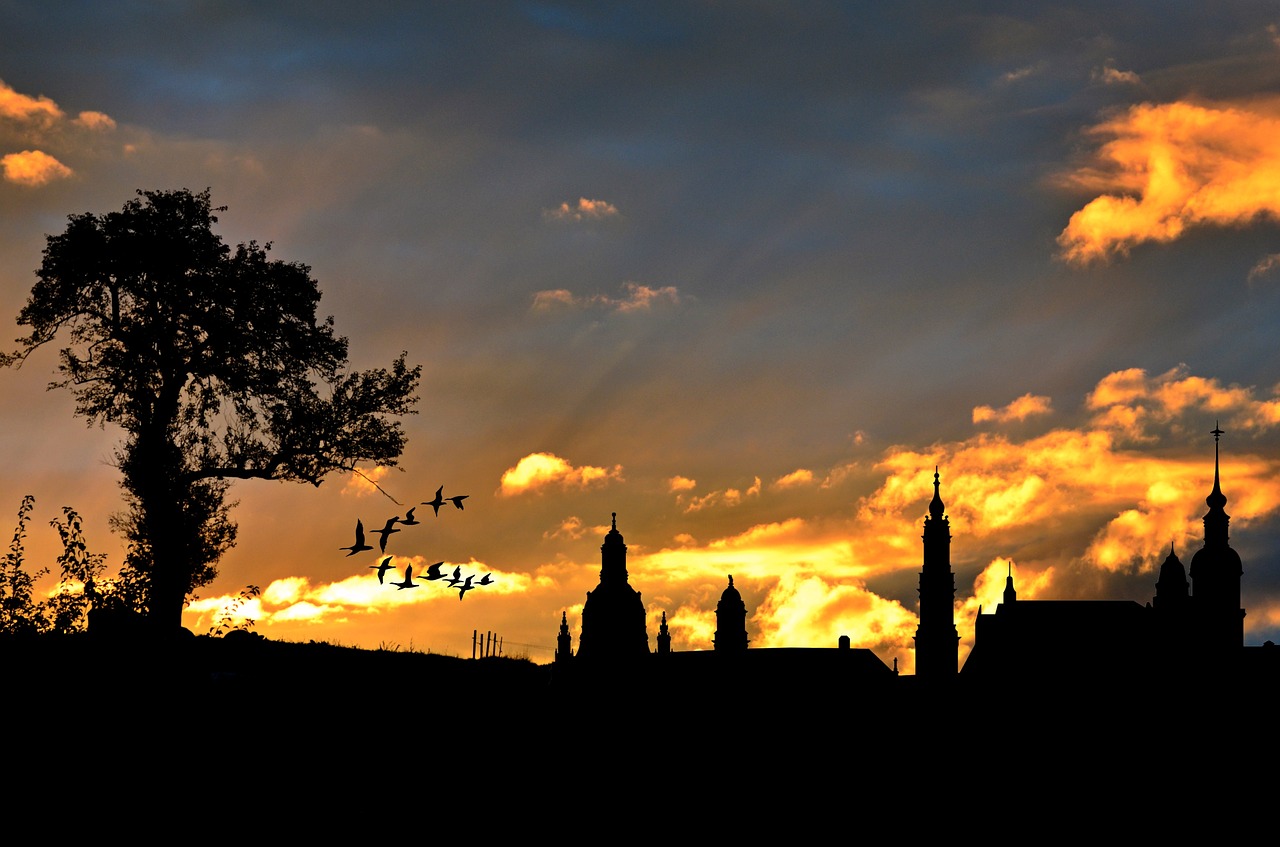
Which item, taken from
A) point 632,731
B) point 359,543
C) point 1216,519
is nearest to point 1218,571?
point 1216,519

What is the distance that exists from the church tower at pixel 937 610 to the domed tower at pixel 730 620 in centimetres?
2392

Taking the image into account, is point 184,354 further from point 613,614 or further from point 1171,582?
point 1171,582

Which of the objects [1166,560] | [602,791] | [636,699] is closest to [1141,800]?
[636,699]

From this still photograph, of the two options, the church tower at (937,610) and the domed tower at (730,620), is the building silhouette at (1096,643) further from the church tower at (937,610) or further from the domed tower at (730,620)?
the domed tower at (730,620)

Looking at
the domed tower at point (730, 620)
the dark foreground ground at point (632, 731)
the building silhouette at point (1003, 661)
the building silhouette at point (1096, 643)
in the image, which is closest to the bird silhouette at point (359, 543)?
the dark foreground ground at point (632, 731)

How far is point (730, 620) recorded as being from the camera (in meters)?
118

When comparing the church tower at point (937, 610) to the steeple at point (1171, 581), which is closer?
the church tower at point (937, 610)

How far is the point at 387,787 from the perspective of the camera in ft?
98.4

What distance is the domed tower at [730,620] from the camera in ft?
382

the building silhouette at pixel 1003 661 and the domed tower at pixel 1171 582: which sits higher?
the domed tower at pixel 1171 582

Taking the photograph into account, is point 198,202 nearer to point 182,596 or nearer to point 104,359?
point 104,359

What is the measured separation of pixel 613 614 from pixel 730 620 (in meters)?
10.1

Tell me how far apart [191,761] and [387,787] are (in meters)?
4.28

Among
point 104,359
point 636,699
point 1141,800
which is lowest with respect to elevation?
point 1141,800
